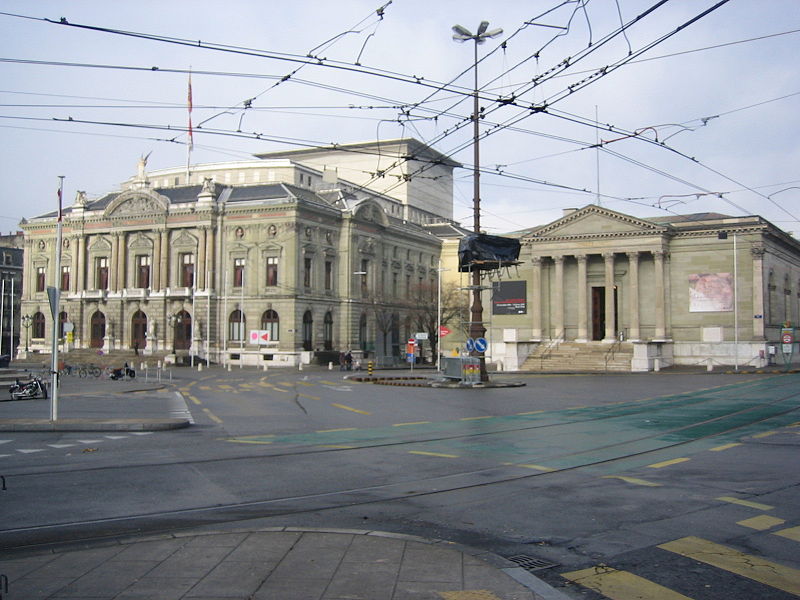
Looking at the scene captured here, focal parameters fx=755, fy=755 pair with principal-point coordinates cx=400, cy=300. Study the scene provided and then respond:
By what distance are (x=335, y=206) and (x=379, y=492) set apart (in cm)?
7065

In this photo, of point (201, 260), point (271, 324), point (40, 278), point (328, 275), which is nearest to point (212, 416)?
point (271, 324)

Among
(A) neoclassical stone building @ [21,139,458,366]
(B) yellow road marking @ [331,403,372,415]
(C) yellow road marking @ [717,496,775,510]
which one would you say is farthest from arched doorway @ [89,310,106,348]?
(C) yellow road marking @ [717,496,775,510]

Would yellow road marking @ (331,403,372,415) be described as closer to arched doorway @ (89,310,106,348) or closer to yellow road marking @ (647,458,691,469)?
yellow road marking @ (647,458,691,469)

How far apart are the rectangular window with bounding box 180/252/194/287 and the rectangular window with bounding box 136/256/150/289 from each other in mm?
4678

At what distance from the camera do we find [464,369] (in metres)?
36.4

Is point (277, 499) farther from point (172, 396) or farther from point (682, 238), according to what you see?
point (682, 238)

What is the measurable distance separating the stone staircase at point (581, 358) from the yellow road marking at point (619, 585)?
49.3m

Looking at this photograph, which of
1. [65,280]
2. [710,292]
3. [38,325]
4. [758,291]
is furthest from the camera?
[38,325]

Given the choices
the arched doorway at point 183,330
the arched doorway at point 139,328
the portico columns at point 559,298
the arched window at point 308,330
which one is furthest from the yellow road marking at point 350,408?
the arched doorway at point 139,328

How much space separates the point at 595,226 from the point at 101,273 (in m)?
53.5

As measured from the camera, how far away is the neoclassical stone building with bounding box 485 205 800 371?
184 ft

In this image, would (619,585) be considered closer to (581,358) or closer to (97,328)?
(581,358)

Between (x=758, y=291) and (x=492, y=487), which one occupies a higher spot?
(x=758, y=291)

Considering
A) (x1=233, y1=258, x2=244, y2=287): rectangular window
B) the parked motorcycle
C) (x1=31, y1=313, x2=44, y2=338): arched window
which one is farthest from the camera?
(x1=31, y1=313, x2=44, y2=338): arched window
